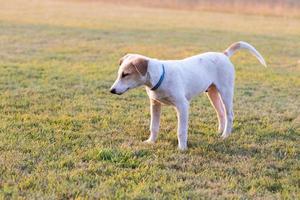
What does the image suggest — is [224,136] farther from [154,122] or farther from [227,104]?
[154,122]

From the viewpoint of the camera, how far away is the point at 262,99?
31.0 ft

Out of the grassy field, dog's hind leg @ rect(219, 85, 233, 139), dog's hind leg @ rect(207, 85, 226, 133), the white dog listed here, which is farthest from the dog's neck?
dog's hind leg @ rect(207, 85, 226, 133)

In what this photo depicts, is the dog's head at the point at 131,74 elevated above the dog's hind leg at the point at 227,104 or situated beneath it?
elevated above

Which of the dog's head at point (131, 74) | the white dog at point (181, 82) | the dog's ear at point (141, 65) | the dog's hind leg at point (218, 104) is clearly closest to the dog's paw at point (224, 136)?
the white dog at point (181, 82)

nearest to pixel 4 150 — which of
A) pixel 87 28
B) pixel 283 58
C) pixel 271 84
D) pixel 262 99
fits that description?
pixel 262 99

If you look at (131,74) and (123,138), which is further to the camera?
(123,138)

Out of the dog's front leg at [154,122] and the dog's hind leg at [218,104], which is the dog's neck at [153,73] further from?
the dog's hind leg at [218,104]

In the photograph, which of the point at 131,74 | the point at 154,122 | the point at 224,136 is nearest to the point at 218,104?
the point at 224,136

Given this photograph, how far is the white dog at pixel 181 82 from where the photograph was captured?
19.1 feet

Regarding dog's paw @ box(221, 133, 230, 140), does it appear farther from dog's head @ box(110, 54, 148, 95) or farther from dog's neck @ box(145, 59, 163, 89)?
dog's head @ box(110, 54, 148, 95)

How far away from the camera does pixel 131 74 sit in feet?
19.0

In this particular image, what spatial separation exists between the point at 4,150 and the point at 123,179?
1.59m

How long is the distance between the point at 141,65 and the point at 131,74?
0.18 metres

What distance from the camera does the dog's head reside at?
572cm
